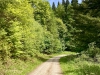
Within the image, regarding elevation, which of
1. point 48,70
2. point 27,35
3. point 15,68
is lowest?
point 48,70

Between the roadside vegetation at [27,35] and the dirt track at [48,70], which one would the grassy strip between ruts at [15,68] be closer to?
the roadside vegetation at [27,35]

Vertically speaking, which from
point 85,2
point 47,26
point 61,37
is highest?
point 85,2

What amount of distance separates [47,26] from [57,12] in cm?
3606

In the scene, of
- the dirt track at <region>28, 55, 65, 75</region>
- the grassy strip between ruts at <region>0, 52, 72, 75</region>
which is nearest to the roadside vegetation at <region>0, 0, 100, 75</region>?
the grassy strip between ruts at <region>0, 52, 72, 75</region>

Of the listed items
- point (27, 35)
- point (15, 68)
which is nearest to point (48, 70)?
point (15, 68)

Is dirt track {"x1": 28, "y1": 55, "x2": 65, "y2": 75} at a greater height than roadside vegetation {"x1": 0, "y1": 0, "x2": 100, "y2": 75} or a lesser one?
lesser

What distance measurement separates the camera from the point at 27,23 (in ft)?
104

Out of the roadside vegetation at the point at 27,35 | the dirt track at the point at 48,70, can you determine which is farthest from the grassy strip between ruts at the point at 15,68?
the dirt track at the point at 48,70

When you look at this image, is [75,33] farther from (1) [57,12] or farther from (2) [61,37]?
(1) [57,12]

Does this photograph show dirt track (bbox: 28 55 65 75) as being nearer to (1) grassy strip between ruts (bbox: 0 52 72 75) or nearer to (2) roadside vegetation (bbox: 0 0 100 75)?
(1) grassy strip between ruts (bbox: 0 52 72 75)

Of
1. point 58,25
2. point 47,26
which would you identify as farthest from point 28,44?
point 58,25

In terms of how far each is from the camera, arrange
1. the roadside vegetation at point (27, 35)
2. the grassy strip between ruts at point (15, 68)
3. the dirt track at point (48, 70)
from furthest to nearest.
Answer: the roadside vegetation at point (27, 35), the dirt track at point (48, 70), the grassy strip between ruts at point (15, 68)

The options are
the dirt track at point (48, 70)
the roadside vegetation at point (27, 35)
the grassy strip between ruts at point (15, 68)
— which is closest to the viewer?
the grassy strip between ruts at point (15, 68)

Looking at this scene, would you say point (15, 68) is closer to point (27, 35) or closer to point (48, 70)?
point (48, 70)
